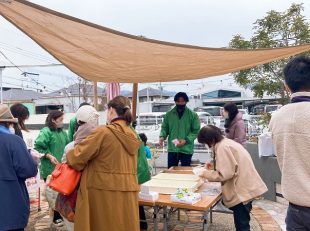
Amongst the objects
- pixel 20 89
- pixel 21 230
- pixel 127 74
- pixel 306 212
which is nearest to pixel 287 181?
pixel 306 212

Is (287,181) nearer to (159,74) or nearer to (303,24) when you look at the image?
(159,74)

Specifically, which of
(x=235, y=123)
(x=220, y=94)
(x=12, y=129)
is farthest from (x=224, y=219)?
(x=220, y=94)

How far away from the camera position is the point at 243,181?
3.20 metres

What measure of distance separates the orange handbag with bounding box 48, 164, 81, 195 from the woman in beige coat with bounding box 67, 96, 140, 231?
53 millimetres

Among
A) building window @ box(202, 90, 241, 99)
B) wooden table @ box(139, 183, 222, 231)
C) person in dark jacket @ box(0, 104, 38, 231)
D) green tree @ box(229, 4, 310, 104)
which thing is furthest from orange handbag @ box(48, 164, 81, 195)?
building window @ box(202, 90, 241, 99)

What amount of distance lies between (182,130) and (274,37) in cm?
363

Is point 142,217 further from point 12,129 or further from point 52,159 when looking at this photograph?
point 12,129

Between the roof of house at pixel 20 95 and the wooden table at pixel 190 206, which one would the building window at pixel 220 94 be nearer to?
the roof of house at pixel 20 95

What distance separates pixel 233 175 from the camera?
3.17 metres

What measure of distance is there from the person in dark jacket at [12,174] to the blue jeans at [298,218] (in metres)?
1.64

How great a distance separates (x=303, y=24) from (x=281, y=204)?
394 cm

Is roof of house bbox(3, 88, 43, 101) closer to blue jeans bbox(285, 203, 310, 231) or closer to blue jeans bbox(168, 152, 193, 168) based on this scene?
blue jeans bbox(168, 152, 193, 168)

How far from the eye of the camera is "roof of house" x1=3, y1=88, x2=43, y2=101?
36906 millimetres

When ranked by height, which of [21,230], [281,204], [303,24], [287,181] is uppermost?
[303,24]
